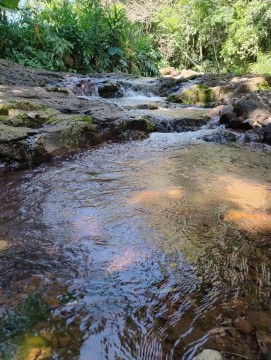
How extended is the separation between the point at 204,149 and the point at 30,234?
3279mm

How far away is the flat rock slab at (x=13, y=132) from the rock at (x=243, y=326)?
3.27m

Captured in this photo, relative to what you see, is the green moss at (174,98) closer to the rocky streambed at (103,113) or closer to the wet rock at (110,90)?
the rocky streambed at (103,113)

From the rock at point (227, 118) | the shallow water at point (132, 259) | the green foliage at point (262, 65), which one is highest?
the green foliage at point (262, 65)

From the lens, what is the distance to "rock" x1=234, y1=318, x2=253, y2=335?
1314 mm

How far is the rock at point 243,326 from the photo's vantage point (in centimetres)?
131

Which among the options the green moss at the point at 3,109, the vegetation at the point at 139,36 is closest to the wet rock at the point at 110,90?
the vegetation at the point at 139,36

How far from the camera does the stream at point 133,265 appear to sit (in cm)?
128

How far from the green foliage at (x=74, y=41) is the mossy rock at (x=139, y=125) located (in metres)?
6.52

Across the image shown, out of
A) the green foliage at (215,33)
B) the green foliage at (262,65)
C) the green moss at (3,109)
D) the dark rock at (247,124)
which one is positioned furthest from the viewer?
the green foliage at (215,33)

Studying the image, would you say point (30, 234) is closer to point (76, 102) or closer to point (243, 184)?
point (243, 184)

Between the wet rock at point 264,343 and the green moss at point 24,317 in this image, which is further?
the green moss at point 24,317

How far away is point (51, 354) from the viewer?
1208 mm

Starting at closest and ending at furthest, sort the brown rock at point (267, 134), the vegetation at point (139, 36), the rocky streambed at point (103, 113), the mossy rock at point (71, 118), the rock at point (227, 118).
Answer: the rocky streambed at point (103, 113) < the mossy rock at point (71, 118) < the brown rock at point (267, 134) < the rock at point (227, 118) < the vegetation at point (139, 36)

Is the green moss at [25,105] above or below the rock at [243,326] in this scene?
above
